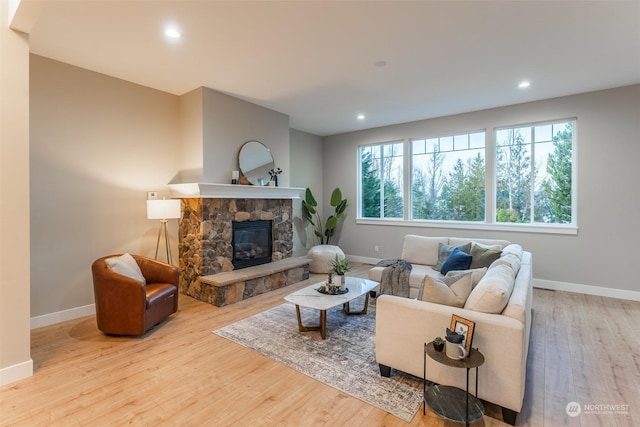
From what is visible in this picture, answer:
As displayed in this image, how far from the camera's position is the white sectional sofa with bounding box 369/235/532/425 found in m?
1.85

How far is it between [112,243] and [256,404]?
3112mm

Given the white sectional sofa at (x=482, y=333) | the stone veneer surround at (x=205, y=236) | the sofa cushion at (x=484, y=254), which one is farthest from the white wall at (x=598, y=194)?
the stone veneer surround at (x=205, y=236)

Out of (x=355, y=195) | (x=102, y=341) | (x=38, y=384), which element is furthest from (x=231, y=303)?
(x=355, y=195)

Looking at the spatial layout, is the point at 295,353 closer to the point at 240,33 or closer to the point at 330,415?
the point at 330,415

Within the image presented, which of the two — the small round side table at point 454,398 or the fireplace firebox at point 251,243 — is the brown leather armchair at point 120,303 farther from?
the small round side table at point 454,398

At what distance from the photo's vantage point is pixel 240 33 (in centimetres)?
291

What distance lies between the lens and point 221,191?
4.31m

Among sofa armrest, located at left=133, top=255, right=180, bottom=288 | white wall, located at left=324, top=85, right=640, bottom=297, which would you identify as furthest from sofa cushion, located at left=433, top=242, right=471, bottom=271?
sofa armrest, located at left=133, top=255, right=180, bottom=288

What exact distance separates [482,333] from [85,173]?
4518mm

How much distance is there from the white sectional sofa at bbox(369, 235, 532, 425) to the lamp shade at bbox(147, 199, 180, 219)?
3.00m

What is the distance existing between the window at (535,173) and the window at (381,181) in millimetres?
1857

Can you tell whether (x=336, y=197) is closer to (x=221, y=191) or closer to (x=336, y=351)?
(x=221, y=191)

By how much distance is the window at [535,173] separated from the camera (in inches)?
188

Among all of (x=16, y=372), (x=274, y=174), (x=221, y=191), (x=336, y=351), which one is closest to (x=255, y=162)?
(x=274, y=174)
